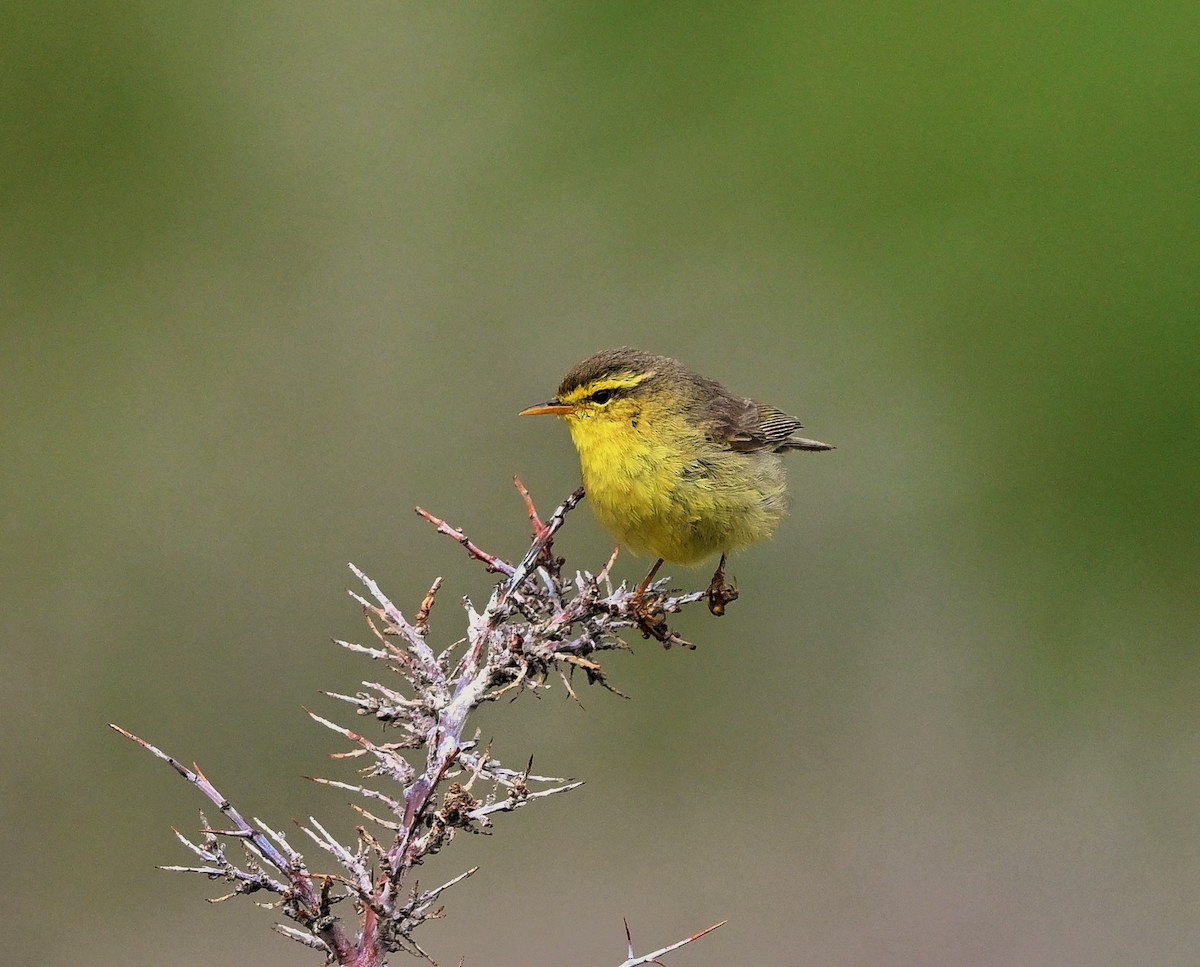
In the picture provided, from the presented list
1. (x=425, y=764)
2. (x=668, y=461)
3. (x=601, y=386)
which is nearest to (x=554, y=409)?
(x=601, y=386)

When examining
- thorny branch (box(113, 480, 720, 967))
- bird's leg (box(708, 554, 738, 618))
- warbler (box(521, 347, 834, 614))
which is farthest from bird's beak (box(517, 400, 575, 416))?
thorny branch (box(113, 480, 720, 967))

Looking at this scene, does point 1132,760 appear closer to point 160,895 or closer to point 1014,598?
point 1014,598

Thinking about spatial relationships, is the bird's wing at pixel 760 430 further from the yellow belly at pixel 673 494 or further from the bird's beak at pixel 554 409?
the bird's beak at pixel 554 409

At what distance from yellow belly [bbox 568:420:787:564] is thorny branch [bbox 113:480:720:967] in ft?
4.71

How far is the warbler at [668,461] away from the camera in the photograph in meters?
3.68

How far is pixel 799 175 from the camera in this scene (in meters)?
7.12

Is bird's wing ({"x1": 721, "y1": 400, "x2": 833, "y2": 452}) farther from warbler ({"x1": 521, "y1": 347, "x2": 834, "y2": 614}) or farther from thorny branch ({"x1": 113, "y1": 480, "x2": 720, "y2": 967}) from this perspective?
thorny branch ({"x1": 113, "y1": 480, "x2": 720, "y2": 967})

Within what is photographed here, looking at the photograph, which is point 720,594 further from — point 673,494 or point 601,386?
point 601,386

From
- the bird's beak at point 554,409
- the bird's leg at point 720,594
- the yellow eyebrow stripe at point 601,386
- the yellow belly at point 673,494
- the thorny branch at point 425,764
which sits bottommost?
the thorny branch at point 425,764

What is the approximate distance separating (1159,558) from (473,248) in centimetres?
404

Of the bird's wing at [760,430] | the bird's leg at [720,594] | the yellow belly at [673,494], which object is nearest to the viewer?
the bird's leg at [720,594]

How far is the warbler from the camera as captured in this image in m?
3.68

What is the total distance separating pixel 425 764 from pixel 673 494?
207 centimetres

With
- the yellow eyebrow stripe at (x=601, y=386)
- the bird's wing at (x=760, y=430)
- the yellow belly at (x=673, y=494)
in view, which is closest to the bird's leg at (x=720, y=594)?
the yellow belly at (x=673, y=494)
